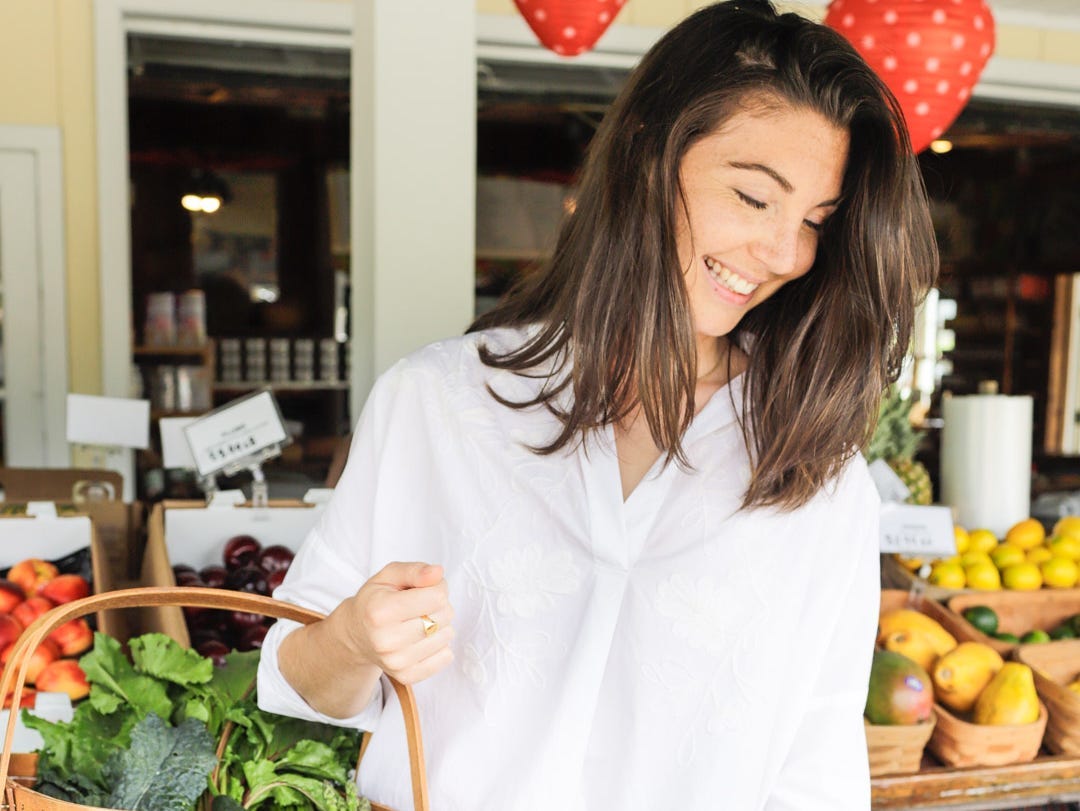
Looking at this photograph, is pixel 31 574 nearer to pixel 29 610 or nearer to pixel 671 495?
pixel 29 610

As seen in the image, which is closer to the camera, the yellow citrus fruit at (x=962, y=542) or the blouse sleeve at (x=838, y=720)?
the blouse sleeve at (x=838, y=720)

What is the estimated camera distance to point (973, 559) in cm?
226

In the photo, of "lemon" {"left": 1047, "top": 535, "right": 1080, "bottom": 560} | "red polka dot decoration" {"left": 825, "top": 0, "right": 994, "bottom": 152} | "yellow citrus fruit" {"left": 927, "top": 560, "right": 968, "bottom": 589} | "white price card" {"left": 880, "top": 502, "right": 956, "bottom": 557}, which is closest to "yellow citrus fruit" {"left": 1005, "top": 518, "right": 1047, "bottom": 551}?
"lemon" {"left": 1047, "top": 535, "right": 1080, "bottom": 560}

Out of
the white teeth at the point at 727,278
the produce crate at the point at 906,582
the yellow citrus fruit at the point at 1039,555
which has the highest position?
the white teeth at the point at 727,278

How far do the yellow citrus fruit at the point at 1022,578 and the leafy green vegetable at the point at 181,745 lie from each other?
1.61 m

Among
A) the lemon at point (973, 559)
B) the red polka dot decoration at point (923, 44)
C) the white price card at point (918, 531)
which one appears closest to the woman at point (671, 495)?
the red polka dot decoration at point (923, 44)

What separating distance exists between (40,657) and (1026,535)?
2.12m

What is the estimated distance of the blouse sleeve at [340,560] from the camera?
1063 millimetres

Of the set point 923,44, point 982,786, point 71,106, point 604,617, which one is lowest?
point 982,786

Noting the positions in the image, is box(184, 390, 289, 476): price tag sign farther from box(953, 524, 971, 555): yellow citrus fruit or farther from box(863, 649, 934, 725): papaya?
box(953, 524, 971, 555): yellow citrus fruit

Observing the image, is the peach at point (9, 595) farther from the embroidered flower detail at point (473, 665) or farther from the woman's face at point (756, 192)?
the woman's face at point (756, 192)

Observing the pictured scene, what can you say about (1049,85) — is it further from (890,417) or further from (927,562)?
(927,562)

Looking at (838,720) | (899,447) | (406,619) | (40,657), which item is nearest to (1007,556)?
(899,447)

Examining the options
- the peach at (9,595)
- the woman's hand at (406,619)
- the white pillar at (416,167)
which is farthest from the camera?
the white pillar at (416,167)
